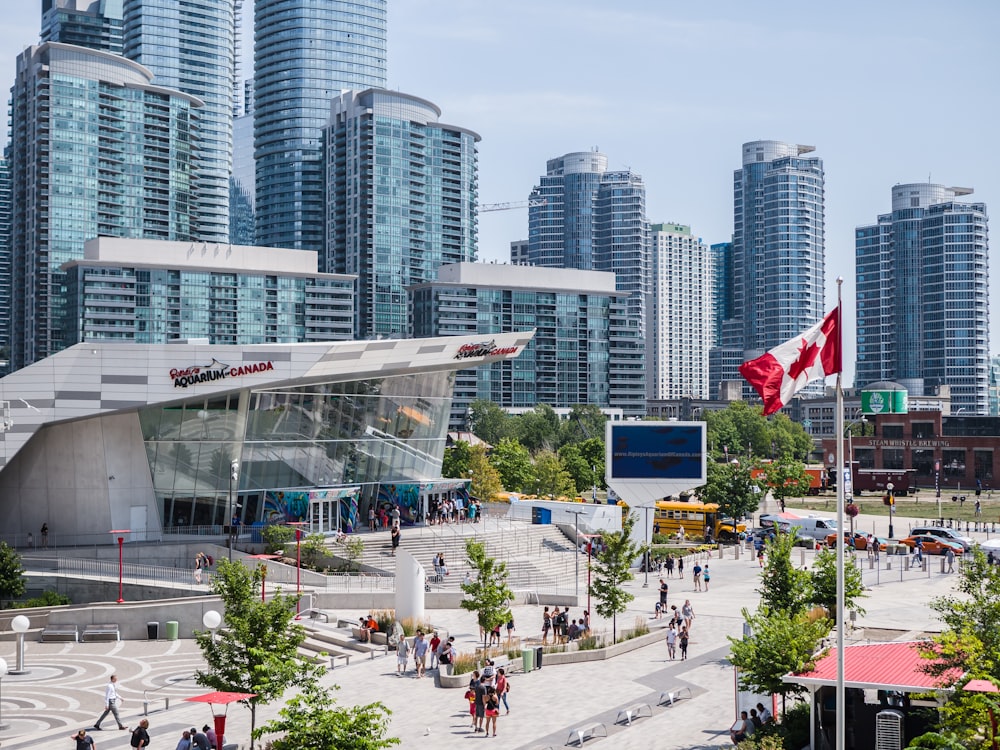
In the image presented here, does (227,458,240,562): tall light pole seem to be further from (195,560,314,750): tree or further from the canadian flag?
the canadian flag

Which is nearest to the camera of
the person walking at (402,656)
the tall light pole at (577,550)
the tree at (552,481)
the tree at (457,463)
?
the person walking at (402,656)

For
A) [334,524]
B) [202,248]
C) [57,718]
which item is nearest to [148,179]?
[202,248]

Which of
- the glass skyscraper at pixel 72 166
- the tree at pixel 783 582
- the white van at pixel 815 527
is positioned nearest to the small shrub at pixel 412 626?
the tree at pixel 783 582

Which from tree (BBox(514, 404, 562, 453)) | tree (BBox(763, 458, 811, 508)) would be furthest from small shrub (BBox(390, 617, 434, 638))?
tree (BBox(514, 404, 562, 453))

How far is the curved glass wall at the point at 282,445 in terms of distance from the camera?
59094 millimetres

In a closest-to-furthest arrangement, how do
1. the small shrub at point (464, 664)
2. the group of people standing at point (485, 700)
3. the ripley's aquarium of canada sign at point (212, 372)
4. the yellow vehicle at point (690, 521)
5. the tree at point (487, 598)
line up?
1. the group of people standing at point (485, 700)
2. the small shrub at point (464, 664)
3. the tree at point (487, 598)
4. the ripley's aquarium of canada sign at point (212, 372)
5. the yellow vehicle at point (690, 521)

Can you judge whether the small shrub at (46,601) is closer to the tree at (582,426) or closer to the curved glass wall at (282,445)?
the curved glass wall at (282,445)

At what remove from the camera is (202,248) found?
163m

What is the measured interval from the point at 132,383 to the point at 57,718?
2520cm

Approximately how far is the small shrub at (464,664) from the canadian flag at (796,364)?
18927mm

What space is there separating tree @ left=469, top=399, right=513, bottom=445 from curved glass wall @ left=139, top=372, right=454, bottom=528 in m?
70.4

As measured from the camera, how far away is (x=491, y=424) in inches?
5709

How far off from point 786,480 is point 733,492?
27234 millimetres

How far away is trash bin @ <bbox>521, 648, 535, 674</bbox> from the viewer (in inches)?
1499
